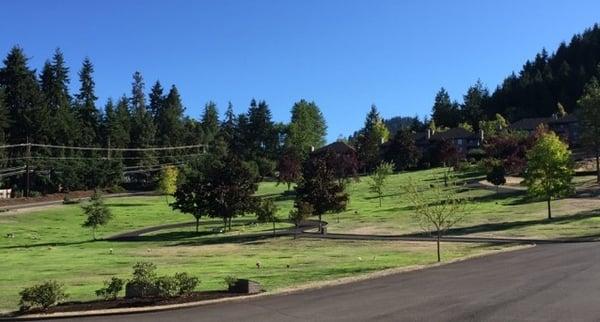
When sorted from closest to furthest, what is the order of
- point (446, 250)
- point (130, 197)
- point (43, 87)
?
point (446, 250), point (130, 197), point (43, 87)

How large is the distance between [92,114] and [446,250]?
417ft

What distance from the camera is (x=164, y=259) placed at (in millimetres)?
40125

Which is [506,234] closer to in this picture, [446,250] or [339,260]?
[446,250]

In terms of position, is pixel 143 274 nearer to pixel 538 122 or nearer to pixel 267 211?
pixel 267 211

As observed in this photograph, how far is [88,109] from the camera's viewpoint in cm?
14800

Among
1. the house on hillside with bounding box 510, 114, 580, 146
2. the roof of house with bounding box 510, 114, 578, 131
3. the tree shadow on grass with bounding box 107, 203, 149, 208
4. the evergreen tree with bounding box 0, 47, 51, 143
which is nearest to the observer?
the tree shadow on grass with bounding box 107, 203, 149, 208

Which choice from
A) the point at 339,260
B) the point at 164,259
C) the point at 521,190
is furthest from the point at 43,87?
the point at 339,260

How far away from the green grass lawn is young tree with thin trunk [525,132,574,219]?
7.85ft

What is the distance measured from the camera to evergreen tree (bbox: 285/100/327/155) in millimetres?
171625

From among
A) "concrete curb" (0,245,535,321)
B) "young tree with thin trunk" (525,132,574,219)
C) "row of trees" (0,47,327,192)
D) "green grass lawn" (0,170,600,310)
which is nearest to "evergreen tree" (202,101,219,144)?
"row of trees" (0,47,327,192)

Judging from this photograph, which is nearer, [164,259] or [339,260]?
[339,260]

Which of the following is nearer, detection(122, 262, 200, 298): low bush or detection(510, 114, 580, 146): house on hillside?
detection(122, 262, 200, 298): low bush

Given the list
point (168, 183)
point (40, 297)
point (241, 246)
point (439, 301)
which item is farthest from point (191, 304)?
point (168, 183)

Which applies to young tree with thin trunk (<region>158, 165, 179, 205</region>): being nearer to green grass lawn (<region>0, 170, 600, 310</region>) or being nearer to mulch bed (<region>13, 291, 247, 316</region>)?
green grass lawn (<region>0, 170, 600, 310</region>)
